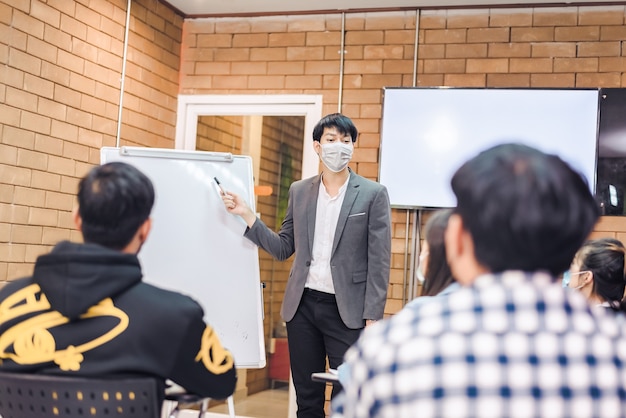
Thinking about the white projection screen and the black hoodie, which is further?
the white projection screen

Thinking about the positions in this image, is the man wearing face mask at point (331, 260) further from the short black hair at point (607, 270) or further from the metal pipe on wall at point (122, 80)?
the metal pipe on wall at point (122, 80)

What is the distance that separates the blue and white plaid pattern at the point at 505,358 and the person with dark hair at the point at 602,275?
176cm

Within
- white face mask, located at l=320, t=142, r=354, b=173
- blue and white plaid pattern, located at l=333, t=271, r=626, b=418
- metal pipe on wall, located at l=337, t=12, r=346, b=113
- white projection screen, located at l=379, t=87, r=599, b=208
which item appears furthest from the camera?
metal pipe on wall, located at l=337, t=12, r=346, b=113

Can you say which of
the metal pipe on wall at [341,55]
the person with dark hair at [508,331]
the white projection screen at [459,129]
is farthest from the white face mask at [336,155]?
the person with dark hair at [508,331]

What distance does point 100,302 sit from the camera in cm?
146

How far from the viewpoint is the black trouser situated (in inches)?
124

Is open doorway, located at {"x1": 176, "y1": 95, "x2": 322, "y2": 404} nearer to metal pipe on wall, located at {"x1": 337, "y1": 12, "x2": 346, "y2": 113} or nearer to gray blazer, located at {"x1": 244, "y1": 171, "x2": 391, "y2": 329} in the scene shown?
metal pipe on wall, located at {"x1": 337, "y1": 12, "x2": 346, "y2": 113}

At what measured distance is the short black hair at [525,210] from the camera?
3.17 feet

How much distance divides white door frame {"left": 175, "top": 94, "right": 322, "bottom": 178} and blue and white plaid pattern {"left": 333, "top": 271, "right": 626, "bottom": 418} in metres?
3.67

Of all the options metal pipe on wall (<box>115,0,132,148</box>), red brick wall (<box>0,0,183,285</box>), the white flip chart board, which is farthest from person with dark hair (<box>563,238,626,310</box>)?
metal pipe on wall (<box>115,0,132,148</box>)

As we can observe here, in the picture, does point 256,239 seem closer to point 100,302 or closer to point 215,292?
point 215,292

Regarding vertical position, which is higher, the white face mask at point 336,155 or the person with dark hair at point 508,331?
the white face mask at point 336,155

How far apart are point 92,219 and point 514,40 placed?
137 inches

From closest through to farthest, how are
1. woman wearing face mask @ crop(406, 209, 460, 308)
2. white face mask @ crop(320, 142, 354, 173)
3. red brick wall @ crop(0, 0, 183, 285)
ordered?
woman wearing face mask @ crop(406, 209, 460, 308)
white face mask @ crop(320, 142, 354, 173)
red brick wall @ crop(0, 0, 183, 285)
